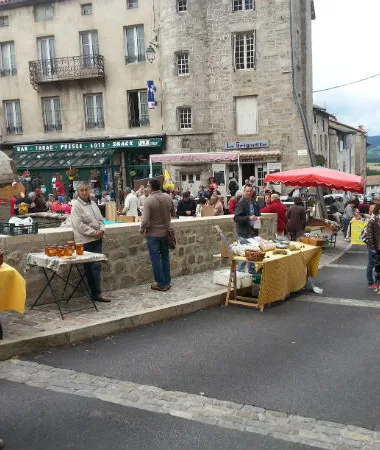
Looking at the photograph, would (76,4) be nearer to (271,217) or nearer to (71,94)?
(71,94)

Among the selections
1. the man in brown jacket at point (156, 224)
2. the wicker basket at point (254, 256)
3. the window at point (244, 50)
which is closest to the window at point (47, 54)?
the window at point (244, 50)

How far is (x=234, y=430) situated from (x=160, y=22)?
2527 centimetres

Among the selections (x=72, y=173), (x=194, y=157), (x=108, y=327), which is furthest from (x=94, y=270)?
(x=72, y=173)

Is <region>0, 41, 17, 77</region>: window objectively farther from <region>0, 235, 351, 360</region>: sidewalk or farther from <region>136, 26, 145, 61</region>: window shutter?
<region>0, 235, 351, 360</region>: sidewalk

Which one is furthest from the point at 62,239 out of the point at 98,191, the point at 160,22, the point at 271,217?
the point at 160,22

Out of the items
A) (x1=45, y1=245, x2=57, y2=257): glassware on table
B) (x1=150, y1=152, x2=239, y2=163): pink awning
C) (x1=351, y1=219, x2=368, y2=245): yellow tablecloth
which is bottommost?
(x1=351, y1=219, x2=368, y2=245): yellow tablecloth

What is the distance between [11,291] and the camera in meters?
5.64

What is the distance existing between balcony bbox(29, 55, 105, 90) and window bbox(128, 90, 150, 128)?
209cm

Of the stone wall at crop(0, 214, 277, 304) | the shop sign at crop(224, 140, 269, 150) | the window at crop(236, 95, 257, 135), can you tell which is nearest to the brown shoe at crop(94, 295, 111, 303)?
Result: the stone wall at crop(0, 214, 277, 304)

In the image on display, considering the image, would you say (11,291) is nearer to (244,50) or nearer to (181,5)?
(244,50)

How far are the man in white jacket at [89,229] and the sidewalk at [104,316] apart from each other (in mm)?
363

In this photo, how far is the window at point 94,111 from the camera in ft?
91.6

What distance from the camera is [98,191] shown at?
26.3 meters

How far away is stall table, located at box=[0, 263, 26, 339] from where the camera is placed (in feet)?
18.3
